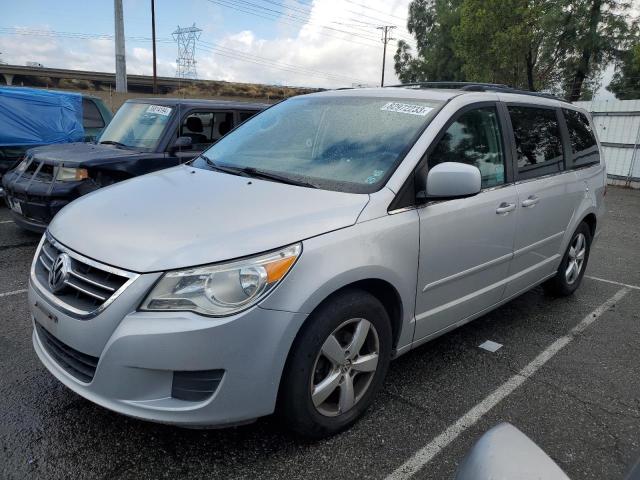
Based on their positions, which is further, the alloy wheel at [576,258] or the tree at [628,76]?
the tree at [628,76]

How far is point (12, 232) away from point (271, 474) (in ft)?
18.7

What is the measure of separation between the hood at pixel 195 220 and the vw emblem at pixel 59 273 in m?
0.08

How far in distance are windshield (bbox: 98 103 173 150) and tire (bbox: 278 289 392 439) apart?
448 cm

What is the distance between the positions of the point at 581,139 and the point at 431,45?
132ft

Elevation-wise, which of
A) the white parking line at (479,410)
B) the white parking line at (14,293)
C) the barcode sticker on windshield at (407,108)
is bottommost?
the white parking line at (14,293)

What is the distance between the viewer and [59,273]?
2318mm

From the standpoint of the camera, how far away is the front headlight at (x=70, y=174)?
5641 mm

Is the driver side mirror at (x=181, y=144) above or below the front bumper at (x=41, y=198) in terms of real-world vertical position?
above

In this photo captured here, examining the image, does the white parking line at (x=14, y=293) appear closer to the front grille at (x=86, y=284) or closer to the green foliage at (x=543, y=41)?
the front grille at (x=86, y=284)

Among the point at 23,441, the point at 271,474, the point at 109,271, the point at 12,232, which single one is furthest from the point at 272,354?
the point at 12,232

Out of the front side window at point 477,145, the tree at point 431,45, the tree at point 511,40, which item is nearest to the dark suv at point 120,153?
the front side window at point 477,145

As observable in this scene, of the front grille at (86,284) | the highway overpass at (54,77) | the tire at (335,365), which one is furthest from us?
the highway overpass at (54,77)

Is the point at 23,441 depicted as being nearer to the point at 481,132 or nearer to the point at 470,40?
the point at 481,132

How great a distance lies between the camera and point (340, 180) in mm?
2756
